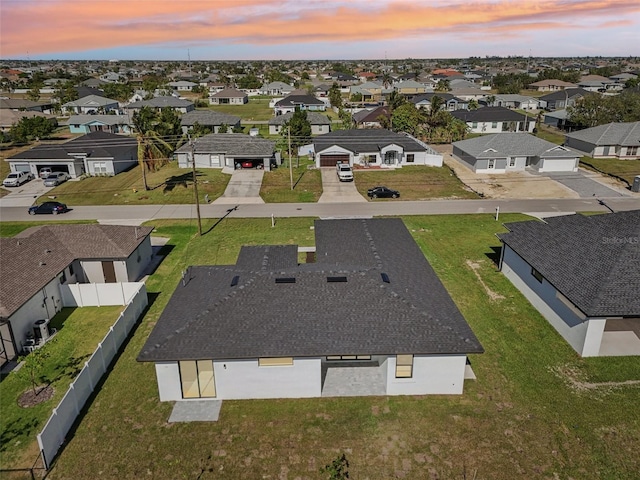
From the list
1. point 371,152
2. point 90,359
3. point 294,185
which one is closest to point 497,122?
point 371,152

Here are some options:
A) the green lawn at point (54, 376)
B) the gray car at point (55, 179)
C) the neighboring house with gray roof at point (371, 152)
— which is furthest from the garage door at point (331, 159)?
the green lawn at point (54, 376)

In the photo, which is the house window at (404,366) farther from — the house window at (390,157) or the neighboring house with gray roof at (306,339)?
the house window at (390,157)

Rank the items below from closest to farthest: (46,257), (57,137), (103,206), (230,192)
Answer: (46,257), (103,206), (230,192), (57,137)

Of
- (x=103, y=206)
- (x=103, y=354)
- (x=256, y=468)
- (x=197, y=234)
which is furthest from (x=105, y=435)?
(x=103, y=206)

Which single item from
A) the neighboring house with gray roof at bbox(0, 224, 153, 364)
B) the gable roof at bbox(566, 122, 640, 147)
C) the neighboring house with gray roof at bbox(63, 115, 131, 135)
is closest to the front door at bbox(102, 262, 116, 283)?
the neighboring house with gray roof at bbox(0, 224, 153, 364)

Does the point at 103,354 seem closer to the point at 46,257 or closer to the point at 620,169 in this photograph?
the point at 46,257
